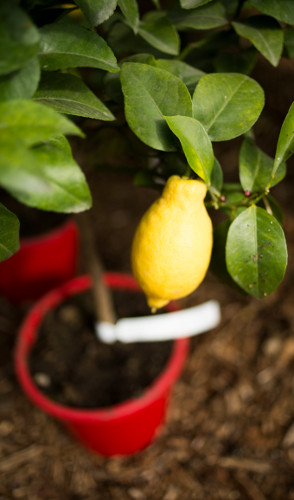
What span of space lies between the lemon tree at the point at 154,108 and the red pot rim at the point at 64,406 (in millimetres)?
547

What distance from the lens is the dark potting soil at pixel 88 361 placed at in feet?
3.80

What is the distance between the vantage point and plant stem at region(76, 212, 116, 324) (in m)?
1.04

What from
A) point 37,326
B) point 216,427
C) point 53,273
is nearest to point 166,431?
point 216,427

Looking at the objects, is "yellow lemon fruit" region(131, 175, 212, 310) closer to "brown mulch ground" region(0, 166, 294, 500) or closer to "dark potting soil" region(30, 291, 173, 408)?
"dark potting soil" region(30, 291, 173, 408)

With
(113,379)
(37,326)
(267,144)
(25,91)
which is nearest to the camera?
(25,91)

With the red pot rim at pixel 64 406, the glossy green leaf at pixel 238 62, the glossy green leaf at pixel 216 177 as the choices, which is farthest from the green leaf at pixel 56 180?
the red pot rim at pixel 64 406

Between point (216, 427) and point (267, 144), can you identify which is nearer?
point (216, 427)

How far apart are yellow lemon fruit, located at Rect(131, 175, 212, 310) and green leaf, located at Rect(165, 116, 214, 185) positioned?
0.03 metres

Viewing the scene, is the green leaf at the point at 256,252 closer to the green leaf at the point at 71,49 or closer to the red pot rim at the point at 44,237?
the green leaf at the point at 71,49

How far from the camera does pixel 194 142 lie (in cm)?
51

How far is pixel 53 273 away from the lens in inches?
61.9

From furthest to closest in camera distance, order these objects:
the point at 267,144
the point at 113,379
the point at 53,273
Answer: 1. the point at 267,144
2. the point at 53,273
3. the point at 113,379

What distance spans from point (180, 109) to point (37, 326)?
89 centimetres

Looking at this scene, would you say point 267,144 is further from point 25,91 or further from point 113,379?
point 25,91
